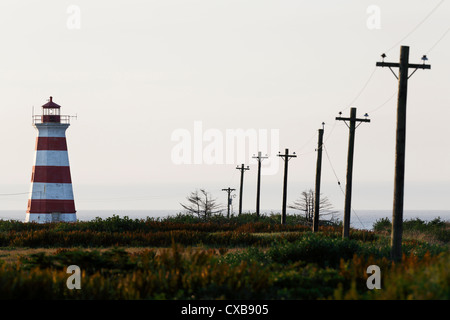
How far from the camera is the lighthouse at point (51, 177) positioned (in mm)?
46938

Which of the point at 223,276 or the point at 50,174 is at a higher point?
the point at 50,174

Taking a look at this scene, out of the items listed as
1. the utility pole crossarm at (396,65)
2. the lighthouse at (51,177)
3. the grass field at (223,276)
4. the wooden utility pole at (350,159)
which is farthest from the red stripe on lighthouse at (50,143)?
the utility pole crossarm at (396,65)

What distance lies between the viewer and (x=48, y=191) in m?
46.9

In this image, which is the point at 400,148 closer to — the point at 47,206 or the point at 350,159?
the point at 350,159

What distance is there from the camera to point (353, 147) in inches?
1336

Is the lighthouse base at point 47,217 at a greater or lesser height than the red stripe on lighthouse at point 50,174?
lesser

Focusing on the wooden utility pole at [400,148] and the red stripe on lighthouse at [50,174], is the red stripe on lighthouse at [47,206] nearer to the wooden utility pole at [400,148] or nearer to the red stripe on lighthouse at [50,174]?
the red stripe on lighthouse at [50,174]

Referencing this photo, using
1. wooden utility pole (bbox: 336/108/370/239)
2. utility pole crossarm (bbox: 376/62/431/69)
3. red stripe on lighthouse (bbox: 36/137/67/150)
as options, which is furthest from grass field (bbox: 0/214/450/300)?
red stripe on lighthouse (bbox: 36/137/67/150)

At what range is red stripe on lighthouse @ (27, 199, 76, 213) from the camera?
4694cm

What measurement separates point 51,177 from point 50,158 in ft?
4.25

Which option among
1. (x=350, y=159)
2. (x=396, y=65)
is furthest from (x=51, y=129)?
(x=396, y=65)
